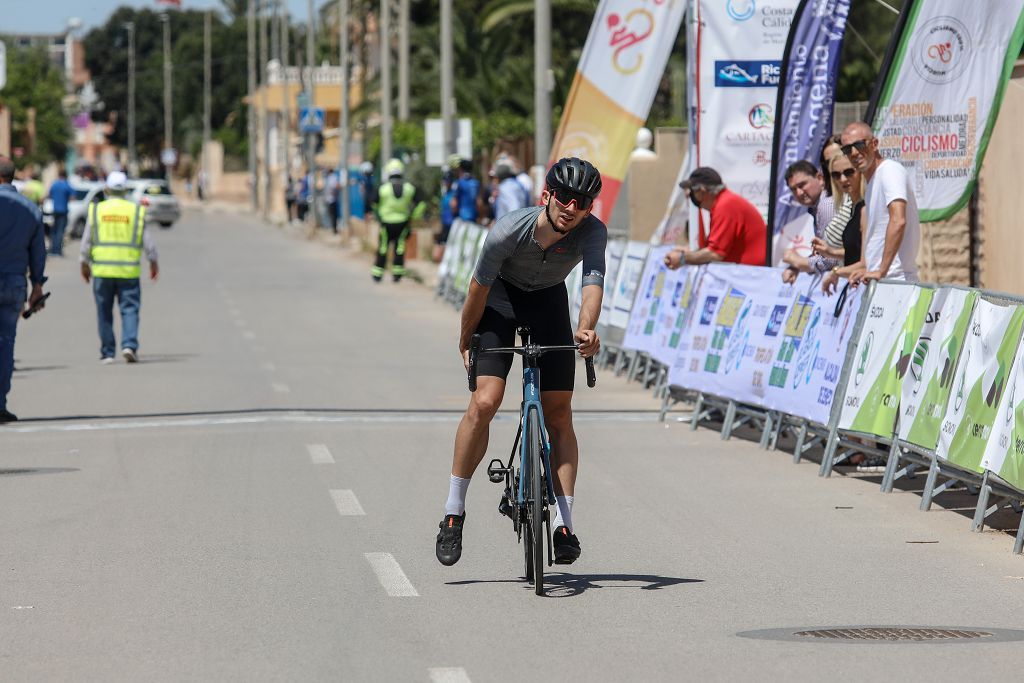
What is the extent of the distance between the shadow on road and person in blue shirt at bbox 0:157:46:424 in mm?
7193

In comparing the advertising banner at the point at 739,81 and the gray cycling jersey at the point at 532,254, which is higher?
the advertising banner at the point at 739,81

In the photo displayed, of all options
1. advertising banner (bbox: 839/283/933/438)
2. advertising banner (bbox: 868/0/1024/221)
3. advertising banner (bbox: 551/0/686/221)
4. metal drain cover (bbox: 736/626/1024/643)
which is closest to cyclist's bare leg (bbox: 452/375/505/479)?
metal drain cover (bbox: 736/626/1024/643)

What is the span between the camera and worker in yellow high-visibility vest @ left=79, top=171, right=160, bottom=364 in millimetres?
19828

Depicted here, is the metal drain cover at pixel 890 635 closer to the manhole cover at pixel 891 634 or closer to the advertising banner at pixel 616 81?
the manhole cover at pixel 891 634

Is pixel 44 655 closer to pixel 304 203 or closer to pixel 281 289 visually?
pixel 281 289

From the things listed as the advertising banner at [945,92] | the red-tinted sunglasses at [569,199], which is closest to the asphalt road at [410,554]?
the red-tinted sunglasses at [569,199]

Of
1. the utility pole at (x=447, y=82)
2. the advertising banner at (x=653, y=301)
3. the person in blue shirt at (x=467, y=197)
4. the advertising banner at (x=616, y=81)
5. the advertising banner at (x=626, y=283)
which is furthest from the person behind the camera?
the utility pole at (x=447, y=82)

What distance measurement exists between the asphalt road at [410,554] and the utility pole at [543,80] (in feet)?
29.6

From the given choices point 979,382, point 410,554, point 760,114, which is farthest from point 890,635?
point 760,114

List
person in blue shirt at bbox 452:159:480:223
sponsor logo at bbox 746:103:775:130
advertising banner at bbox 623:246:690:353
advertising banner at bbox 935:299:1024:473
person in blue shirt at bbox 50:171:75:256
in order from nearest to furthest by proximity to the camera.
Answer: advertising banner at bbox 935:299:1024:473
advertising banner at bbox 623:246:690:353
sponsor logo at bbox 746:103:775:130
person in blue shirt at bbox 452:159:480:223
person in blue shirt at bbox 50:171:75:256

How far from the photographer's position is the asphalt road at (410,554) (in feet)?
23.4

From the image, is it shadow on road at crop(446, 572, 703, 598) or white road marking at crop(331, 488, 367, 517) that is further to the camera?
white road marking at crop(331, 488, 367, 517)

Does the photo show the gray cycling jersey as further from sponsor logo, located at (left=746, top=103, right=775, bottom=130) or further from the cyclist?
sponsor logo, located at (left=746, top=103, right=775, bottom=130)

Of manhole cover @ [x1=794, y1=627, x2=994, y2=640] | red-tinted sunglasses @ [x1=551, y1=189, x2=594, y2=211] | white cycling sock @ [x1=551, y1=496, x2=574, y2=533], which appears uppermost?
red-tinted sunglasses @ [x1=551, y1=189, x2=594, y2=211]
